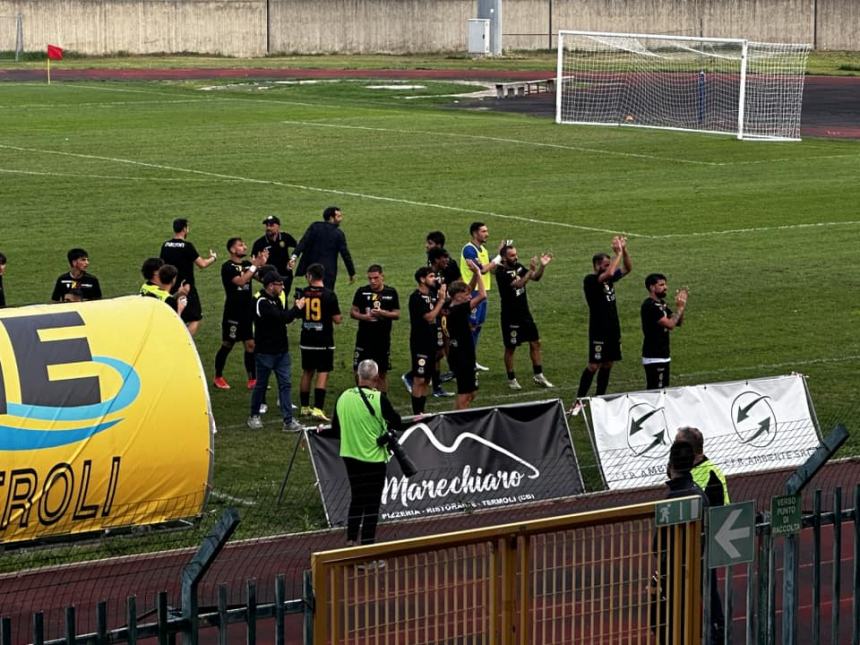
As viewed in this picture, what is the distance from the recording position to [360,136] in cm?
4556

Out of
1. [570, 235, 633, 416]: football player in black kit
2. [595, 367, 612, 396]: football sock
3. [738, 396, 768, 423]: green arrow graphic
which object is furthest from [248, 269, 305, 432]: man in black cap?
[738, 396, 768, 423]: green arrow graphic

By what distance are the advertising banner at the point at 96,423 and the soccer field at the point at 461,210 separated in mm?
1381

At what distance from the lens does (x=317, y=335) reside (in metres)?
18.2

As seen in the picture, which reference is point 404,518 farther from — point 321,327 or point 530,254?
point 530,254

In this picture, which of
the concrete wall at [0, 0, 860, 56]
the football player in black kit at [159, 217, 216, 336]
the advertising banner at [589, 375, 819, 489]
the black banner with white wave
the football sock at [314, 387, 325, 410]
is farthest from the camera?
the concrete wall at [0, 0, 860, 56]

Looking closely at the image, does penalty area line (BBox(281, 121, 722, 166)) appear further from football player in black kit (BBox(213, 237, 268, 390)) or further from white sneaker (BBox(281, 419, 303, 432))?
white sneaker (BBox(281, 419, 303, 432))

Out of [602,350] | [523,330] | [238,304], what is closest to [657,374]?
[602,350]

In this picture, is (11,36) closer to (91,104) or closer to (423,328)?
(91,104)

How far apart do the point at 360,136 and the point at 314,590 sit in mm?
38118

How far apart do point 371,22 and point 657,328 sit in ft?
216

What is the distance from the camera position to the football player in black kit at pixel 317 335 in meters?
18.1

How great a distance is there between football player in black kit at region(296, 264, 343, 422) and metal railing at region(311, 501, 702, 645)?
28.7 feet

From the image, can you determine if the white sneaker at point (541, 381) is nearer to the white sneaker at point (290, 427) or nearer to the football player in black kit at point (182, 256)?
the white sneaker at point (290, 427)

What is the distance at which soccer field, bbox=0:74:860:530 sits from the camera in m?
21.4
